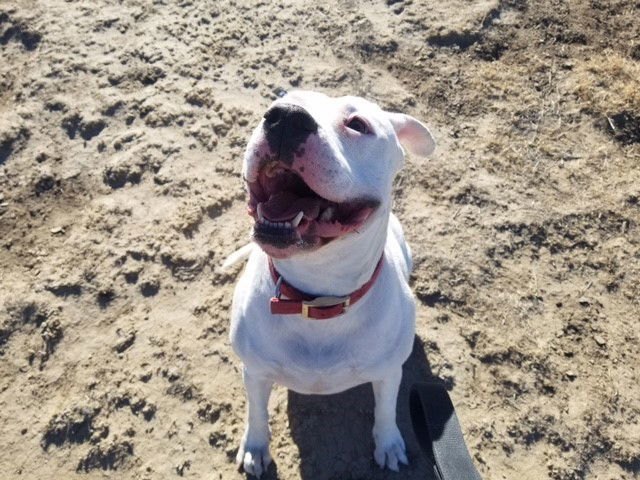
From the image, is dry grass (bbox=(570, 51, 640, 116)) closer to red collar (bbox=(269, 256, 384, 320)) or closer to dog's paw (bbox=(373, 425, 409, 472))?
dog's paw (bbox=(373, 425, 409, 472))

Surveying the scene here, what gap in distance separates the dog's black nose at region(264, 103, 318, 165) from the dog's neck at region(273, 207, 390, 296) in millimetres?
389

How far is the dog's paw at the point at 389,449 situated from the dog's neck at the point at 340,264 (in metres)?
1.16

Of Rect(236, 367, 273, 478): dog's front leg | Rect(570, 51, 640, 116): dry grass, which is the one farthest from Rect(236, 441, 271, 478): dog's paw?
Rect(570, 51, 640, 116): dry grass

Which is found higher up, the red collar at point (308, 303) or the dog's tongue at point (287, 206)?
the dog's tongue at point (287, 206)

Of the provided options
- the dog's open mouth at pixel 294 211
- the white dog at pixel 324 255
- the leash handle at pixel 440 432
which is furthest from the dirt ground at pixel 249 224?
the dog's open mouth at pixel 294 211

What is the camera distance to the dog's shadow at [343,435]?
3.48m

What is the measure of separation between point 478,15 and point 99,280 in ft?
13.1

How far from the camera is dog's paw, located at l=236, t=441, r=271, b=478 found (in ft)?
11.3

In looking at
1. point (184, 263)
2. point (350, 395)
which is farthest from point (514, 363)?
point (184, 263)

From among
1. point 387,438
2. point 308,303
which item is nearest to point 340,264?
point 308,303

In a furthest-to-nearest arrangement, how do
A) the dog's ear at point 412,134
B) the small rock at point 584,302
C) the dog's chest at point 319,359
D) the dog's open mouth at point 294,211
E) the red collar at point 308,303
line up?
1. the small rock at point 584,302
2. the dog's ear at point 412,134
3. the dog's chest at point 319,359
4. the red collar at point 308,303
5. the dog's open mouth at point 294,211

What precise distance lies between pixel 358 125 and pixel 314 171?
0.42 m

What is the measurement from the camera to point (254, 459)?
3434 mm

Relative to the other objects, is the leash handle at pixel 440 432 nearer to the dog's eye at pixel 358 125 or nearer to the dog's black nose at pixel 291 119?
the dog's eye at pixel 358 125
